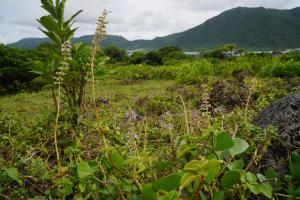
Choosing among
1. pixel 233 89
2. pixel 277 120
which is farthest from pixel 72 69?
pixel 233 89

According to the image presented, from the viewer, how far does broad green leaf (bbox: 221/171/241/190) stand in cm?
166

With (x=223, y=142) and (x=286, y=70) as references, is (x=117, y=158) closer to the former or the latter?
(x=223, y=142)

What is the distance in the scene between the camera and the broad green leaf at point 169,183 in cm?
152

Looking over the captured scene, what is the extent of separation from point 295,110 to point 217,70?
11.7 metres

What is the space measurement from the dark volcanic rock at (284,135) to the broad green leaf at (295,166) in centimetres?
11

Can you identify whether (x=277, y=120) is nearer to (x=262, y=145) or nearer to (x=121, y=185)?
(x=262, y=145)

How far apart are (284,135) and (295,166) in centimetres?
29

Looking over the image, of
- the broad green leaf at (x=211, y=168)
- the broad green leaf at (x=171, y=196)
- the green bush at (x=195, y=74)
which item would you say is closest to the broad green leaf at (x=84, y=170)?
the broad green leaf at (x=171, y=196)

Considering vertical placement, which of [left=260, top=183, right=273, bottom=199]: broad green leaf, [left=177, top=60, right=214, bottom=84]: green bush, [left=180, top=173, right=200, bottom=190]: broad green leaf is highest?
[left=180, top=173, right=200, bottom=190]: broad green leaf

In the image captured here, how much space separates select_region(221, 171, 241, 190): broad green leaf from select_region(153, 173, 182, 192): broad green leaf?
24 centimetres

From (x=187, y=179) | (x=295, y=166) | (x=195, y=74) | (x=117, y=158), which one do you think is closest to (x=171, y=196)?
(x=187, y=179)

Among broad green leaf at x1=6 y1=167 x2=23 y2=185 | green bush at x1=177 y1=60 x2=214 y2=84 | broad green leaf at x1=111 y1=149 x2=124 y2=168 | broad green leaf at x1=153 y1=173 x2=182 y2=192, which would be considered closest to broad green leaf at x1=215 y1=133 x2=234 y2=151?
broad green leaf at x1=153 y1=173 x2=182 y2=192

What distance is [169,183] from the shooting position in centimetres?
154

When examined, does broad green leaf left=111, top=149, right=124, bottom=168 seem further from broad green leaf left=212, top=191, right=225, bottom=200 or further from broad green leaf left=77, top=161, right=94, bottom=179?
broad green leaf left=212, top=191, right=225, bottom=200
